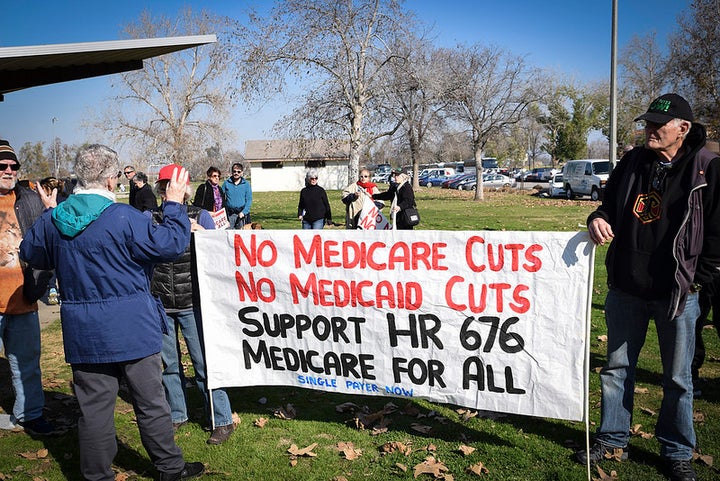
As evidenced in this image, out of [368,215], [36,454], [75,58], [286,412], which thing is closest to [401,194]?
[368,215]

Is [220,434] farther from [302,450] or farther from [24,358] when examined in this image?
A: [24,358]

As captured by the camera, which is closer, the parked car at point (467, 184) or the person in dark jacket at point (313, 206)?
the person in dark jacket at point (313, 206)

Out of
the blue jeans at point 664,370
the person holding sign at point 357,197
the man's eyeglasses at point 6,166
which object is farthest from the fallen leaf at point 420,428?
the person holding sign at point 357,197

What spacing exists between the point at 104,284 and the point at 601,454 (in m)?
3.23

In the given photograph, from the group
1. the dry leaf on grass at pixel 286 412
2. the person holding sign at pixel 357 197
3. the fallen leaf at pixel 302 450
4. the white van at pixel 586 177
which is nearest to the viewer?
the fallen leaf at pixel 302 450

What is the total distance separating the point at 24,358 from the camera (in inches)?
174

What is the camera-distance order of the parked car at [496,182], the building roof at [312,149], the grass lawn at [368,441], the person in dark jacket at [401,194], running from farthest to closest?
the parked car at [496,182], the building roof at [312,149], the person in dark jacket at [401,194], the grass lawn at [368,441]

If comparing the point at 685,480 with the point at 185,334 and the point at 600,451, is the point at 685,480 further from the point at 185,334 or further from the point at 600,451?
the point at 185,334

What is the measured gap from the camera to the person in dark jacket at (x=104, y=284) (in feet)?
10.2

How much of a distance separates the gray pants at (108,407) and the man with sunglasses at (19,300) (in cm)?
140

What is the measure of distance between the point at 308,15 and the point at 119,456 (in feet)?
51.3

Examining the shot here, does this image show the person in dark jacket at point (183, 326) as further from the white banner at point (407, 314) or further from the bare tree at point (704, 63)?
the bare tree at point (704, 63)

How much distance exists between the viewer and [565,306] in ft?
11.8

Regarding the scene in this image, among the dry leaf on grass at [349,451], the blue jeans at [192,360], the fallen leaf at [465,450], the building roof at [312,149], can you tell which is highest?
the building roof at [312,149]
